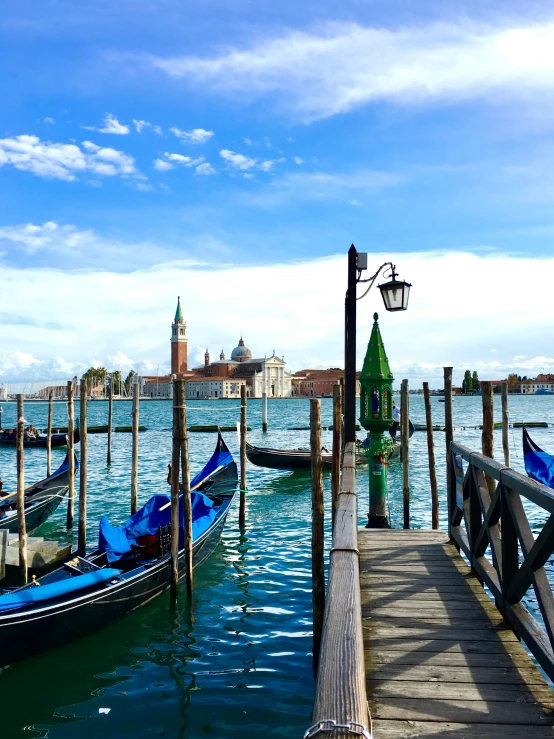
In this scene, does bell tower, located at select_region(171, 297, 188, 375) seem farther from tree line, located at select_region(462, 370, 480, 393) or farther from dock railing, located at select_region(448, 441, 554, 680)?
dock railing, located at select_region(448, 441, 554, 680)

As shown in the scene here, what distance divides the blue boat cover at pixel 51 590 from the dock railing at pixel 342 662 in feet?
9.43

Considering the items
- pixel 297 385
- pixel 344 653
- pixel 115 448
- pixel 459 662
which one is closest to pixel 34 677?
pixel 459 662

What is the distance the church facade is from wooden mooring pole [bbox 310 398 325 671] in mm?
93398

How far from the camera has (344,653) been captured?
4.92 feet

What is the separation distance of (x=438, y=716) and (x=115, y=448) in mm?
22032

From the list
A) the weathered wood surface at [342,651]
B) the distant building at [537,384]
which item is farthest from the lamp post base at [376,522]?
the distant building at [537,384]

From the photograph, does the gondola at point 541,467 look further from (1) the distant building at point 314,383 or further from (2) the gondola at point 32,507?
(1) the distant building at point 314,383

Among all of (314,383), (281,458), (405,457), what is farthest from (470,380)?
(405,457)

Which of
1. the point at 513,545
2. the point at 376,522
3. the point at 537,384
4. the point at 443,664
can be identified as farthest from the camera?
the point at 537,384

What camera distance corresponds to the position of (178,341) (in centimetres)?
10138

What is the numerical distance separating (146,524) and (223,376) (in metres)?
99.2

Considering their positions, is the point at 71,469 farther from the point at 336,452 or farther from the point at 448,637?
the point at 448,637

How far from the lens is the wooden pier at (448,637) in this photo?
5.18ft

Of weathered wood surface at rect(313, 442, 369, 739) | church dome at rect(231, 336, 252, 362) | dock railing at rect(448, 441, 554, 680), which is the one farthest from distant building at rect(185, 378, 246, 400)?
weathered wood surface at rect(313, 442, 369, 739)
